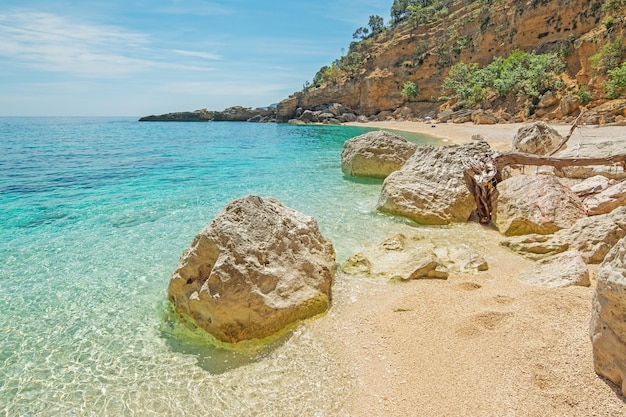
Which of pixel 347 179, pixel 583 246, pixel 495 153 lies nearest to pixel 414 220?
pixel 495 153

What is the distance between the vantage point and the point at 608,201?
26.7 feet

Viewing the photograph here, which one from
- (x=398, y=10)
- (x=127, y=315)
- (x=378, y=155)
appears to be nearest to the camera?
(x=127, y=315)

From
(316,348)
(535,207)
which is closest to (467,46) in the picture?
(535,207)

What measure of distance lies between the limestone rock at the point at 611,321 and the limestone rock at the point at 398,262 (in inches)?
113

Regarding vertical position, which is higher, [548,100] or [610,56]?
[610,56]

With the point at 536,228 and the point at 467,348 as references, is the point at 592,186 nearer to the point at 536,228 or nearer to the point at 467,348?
the point at 536,228

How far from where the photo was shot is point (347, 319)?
17.1ft

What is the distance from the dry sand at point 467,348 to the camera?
3.30 meters

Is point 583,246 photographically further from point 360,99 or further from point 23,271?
point 360,99

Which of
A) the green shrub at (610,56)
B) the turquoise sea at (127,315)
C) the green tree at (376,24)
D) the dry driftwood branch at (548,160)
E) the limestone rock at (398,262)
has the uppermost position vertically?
the green tree at (376,24)

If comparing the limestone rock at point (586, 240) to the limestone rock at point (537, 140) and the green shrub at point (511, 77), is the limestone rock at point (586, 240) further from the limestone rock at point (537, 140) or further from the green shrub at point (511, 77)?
the green shrub at point (511, 77)

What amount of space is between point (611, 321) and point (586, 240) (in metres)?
3.86

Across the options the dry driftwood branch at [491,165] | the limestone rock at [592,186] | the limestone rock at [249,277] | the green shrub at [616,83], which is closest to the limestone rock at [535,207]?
the dry driftwood branch at [491,165]

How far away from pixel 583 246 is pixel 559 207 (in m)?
1.96
